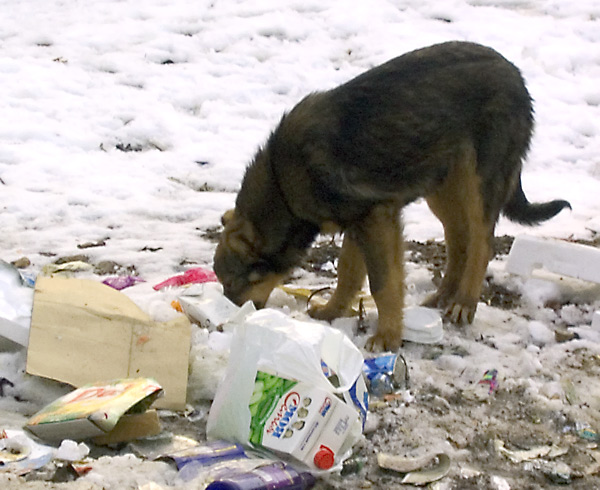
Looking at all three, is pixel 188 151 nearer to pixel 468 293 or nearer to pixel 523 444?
pixel 468 293

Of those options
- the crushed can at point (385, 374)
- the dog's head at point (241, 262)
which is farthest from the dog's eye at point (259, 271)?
the crushed can at point (385, 374)

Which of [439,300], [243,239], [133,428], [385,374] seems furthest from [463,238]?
[133,428]

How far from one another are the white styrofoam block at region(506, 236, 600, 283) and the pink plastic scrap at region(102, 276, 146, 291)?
2241 mm

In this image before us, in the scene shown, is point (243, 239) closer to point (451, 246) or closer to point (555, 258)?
point (451, 246)

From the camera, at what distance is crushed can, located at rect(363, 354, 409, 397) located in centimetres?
314

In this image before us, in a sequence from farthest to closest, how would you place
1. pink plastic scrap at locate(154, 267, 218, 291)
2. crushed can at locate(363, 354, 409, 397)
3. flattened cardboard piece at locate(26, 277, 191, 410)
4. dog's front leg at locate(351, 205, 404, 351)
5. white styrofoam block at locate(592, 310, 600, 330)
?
pink plastic scrap at locate(154, 267, 218, 291)
white styrofoam block at locate(592, 310, 600, 330)
dog's front leg at locate(351, 205, 404, 351)
crushed can at locate(363, 354, 409, 397)
flattened cardboard piece at locate(26, 277, 191, 410)

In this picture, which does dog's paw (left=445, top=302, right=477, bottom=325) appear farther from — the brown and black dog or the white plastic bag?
the white plastic bag

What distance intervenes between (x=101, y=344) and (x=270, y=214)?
1306 millimetres

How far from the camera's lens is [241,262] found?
13.2 feet

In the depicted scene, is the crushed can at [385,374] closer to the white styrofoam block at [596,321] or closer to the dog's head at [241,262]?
the dog's head at [241,262]

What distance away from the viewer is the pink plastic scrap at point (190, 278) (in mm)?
4273

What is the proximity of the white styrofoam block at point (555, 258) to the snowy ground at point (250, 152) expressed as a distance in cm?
12

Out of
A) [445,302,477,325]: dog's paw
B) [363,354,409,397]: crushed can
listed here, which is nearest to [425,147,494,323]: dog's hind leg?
[445,302,477,325]: dog's paw

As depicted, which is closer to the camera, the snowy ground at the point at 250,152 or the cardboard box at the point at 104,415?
the cardboard box at the point at 104,415
